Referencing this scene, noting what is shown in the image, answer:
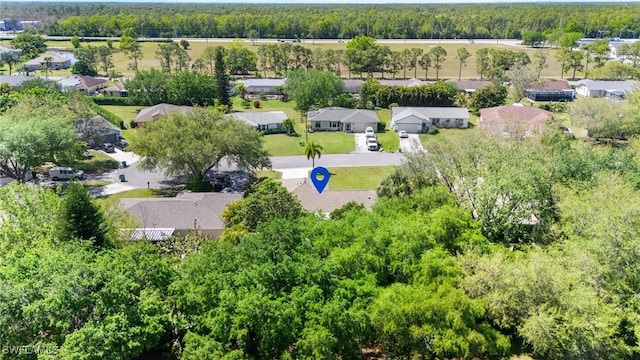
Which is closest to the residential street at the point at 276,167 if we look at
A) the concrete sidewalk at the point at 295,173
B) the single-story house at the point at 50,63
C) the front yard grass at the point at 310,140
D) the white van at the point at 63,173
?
the concrete sidewalk at the point at 295,173

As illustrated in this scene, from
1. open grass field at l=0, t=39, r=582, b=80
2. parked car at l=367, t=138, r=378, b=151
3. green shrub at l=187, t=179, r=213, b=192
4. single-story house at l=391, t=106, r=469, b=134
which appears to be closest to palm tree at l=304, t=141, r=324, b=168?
parked car at l=367, t=138, r=378, b=151

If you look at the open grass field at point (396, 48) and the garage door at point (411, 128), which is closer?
the garage door at point (411, 128)

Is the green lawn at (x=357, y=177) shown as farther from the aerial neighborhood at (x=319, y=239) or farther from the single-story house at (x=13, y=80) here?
the single-story house at (x=13, y=80)

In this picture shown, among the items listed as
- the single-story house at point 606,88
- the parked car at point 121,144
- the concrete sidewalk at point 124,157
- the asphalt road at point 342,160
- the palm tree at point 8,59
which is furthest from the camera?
the palm tree at point 8,59

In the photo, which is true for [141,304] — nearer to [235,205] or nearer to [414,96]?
[235,205]

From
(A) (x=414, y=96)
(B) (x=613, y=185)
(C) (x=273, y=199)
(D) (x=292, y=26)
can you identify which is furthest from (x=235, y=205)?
(D) (x=292, y=26)
